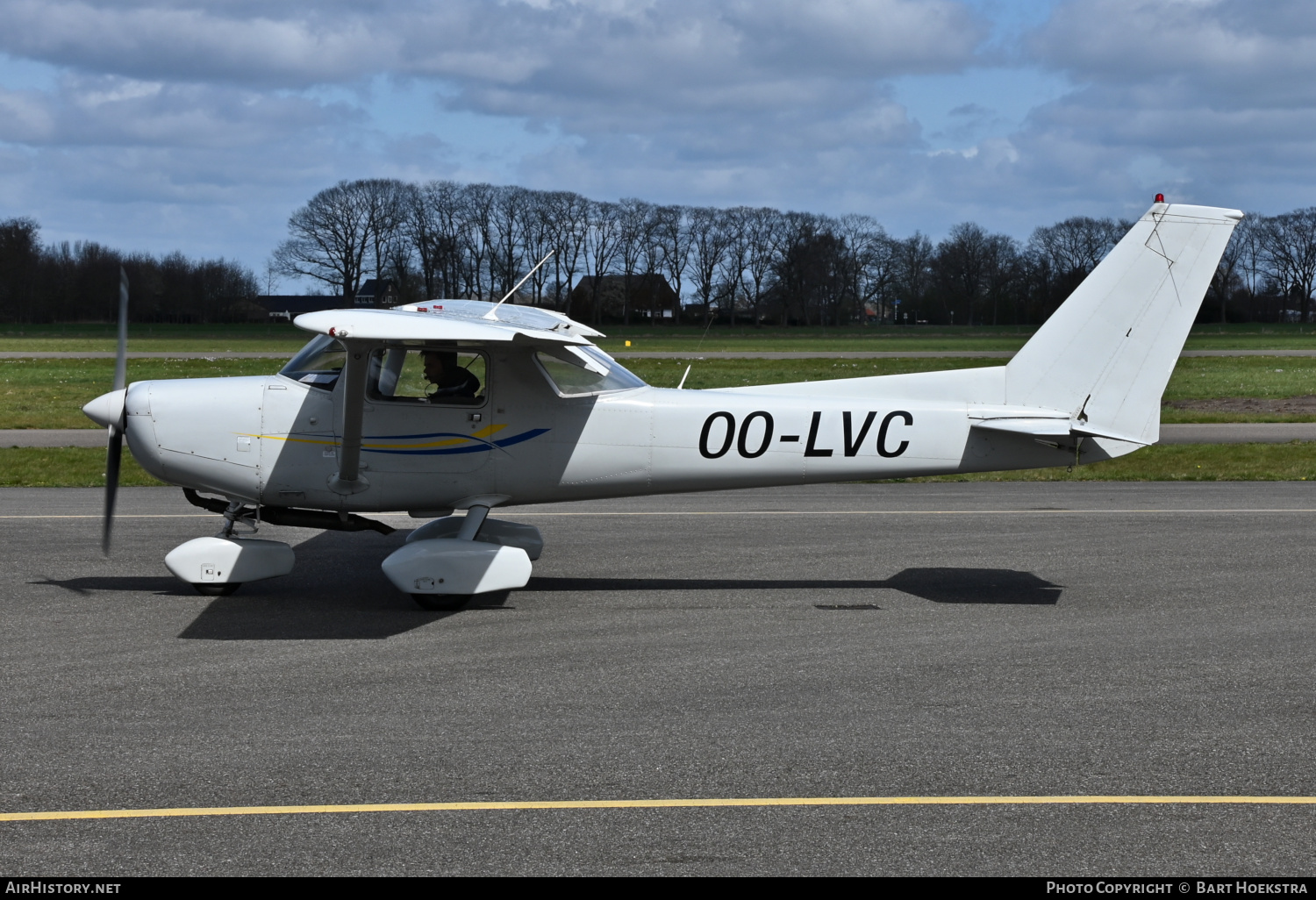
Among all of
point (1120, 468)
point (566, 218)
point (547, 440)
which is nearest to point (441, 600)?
point (547, 440)

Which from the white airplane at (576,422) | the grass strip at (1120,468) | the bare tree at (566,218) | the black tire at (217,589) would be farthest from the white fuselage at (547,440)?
the bare tree at (566,218)

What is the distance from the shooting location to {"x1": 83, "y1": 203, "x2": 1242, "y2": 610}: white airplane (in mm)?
9125

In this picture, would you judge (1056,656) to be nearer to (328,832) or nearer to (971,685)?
(971,685)

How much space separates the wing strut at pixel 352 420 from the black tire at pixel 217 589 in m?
1.15

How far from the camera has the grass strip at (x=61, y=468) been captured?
52.3 feet

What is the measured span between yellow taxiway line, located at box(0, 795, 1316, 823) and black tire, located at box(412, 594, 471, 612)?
12.6ft

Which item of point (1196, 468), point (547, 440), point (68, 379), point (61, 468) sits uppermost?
point (547, 440)

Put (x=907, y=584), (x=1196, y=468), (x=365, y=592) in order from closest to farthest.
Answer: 1. (x=365, y=592)
2. (x=907, y=584)
3. (x=1196, y=468)

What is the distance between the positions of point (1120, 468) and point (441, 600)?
12.6 meters

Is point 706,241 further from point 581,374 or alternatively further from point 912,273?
point 581,374

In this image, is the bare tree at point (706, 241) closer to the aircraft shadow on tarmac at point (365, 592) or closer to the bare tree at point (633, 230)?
the bare tree at point (633, 230)

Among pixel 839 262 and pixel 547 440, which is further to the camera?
pixel 839 262

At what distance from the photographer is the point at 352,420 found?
884 cm

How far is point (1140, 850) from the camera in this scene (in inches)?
179
